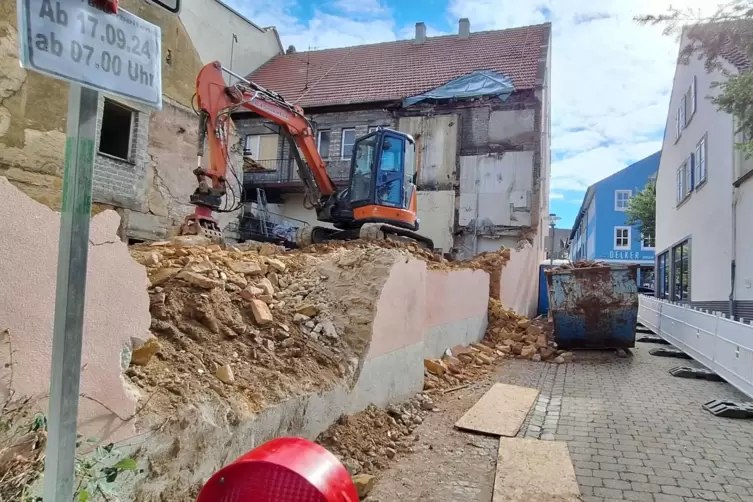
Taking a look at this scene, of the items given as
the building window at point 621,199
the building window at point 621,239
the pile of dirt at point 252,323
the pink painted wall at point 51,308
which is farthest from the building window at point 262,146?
the building window at point 621,199

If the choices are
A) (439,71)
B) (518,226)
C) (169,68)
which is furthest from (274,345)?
(439,71)

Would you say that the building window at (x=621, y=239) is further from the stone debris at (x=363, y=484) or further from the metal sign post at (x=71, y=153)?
the metal sign post at (x=71, y=153)

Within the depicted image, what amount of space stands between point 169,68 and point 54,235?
500 inches

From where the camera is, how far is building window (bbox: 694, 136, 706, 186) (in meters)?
15.7

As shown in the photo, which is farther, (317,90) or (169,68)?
(317,90)

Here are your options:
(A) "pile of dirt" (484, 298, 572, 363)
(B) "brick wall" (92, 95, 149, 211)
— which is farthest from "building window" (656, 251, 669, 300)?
(B) "brick wall" (92, 95, 149, 211)

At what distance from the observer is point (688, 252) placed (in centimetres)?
1753

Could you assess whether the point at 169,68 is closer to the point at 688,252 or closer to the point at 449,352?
the point at 449,352

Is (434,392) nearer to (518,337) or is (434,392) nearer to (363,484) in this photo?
(363,484)

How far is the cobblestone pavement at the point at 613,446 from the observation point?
426cm

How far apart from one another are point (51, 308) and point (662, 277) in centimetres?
2380

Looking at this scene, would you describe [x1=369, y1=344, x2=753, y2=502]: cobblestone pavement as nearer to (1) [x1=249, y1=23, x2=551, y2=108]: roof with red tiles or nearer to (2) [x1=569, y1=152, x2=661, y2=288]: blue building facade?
(1) [x1=249, y1=23, x2=551, y2=108]: roof with red tiles

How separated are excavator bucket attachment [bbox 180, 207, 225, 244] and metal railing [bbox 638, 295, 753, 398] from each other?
26.5ft

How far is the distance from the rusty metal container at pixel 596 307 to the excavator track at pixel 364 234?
332 cm
